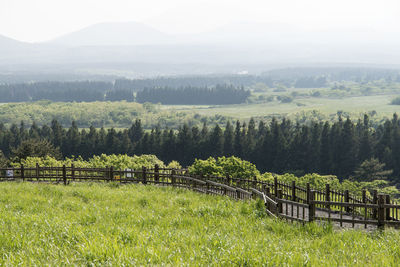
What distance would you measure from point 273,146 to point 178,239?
108m

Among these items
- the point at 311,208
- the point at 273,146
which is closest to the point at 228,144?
the point at 273,146

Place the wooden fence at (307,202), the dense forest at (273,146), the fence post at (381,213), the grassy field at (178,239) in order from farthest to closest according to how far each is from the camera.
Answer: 1. the dense forest at (273,146)
2. the wooden fence at (307,202)
3. the fence post at (381,213)
4. the grassy field at (178,239)

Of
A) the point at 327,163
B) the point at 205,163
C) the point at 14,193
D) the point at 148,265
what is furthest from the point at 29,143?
the point at 148,265

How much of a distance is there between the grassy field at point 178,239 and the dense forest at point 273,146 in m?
101

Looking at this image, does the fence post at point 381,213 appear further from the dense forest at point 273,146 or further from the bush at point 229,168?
the dense forest at point 273,146

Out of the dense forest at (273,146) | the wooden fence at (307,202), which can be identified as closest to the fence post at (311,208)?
the wooden fence at (307,202)

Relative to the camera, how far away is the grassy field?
10.6 meters

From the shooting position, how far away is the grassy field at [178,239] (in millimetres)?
10562

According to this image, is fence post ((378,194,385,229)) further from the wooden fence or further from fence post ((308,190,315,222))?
fence post ((308,190,315,222))

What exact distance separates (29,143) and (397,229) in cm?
7836

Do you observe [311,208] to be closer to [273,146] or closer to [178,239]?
[178,239]

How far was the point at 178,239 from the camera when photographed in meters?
12.5

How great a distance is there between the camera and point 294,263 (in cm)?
1023

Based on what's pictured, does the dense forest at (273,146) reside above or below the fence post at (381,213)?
below
